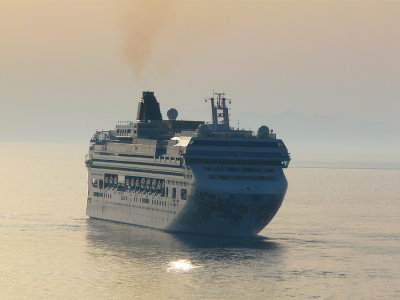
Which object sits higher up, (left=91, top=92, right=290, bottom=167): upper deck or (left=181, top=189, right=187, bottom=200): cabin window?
(left=91, top=92, right=290, bottom=167): upper deck

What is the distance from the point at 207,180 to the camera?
117875 mm

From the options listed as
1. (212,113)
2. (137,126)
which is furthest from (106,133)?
(212,113)

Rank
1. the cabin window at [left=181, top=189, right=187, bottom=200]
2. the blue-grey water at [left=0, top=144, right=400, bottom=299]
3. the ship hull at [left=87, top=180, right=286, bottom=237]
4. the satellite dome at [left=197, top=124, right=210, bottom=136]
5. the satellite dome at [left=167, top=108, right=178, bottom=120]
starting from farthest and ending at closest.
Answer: the satellite dome at [left=167, top=108, right=178, bottom=120] < the satellite dome at [left=197, top=124, right=210, bottom=136] < the cabin window at [left=181, top=189, right=187, bottom=200] < the ship hull at [left=87, top=180, right=286, bottom=237] < the blue-grey water at [left=0, top=144, right=400, bottom=299]

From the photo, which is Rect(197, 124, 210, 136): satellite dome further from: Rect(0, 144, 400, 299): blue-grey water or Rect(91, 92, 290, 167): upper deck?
Rect(0, 144, 400, 299): blue-grey water

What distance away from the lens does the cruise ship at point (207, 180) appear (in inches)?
4638

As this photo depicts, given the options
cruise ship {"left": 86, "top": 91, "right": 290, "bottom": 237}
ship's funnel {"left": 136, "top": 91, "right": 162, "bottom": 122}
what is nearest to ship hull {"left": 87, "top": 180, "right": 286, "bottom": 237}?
cruise ship {"left": 86, "top": 91, "right": 290, "bottom": 237}

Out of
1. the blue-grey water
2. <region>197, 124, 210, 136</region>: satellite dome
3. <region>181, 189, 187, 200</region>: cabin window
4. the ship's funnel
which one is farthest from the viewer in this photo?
the ship's funnel

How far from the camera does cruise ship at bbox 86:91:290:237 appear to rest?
387 ft

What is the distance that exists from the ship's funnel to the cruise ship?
11613 millimetres

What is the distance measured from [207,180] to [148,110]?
105ft

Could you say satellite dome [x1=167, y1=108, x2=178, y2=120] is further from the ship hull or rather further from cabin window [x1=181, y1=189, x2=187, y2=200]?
cabin window [x1=181, y1=189, x2=187, y2=200]

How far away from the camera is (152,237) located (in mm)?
122500

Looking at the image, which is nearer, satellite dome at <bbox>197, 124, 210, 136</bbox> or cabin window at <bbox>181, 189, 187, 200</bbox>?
cabin window at <bbox>181, 189, 187, 200</bbox>

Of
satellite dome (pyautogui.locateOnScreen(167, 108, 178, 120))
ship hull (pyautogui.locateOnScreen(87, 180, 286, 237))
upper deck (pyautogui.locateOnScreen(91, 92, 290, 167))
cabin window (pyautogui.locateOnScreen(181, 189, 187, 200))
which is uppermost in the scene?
satellite dome (pyautogui.locateOnScreen(167, 108, 178, 120))
